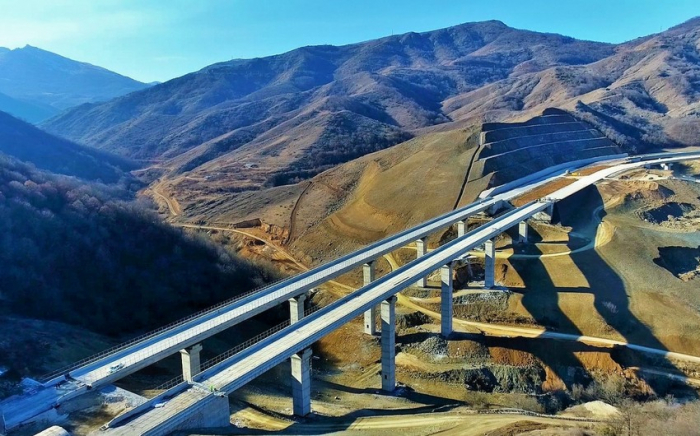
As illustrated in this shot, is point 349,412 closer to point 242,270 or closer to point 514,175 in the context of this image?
point 242,270

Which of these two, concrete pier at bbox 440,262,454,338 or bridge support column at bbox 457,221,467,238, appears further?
bridge support column at bbox 457,221,467,238

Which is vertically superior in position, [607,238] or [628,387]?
[607,238]

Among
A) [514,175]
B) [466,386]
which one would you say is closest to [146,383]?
[466,386]

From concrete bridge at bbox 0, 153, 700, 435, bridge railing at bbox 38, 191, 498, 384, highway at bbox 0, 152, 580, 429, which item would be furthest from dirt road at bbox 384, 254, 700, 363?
highway at bbox 0, 152, 580, 429

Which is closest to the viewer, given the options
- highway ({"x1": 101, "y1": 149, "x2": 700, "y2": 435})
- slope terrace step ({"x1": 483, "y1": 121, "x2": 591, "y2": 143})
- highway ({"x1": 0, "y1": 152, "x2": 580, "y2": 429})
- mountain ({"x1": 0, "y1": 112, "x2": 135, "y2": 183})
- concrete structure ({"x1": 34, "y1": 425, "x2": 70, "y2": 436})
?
concrete structure ({"x1": 34, "y1": 425, "x2": 70, "y2": 436})

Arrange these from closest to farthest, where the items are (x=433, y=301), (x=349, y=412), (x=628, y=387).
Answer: (x=349, y=412) → (x=628, y=387) → (x=433, y=301)

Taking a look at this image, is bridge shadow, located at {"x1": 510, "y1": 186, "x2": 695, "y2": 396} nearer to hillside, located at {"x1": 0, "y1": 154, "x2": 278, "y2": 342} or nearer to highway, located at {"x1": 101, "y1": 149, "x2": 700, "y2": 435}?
highway, located at {"x1": 101, "y1": 149, "x2": 700, "y2": 435}
